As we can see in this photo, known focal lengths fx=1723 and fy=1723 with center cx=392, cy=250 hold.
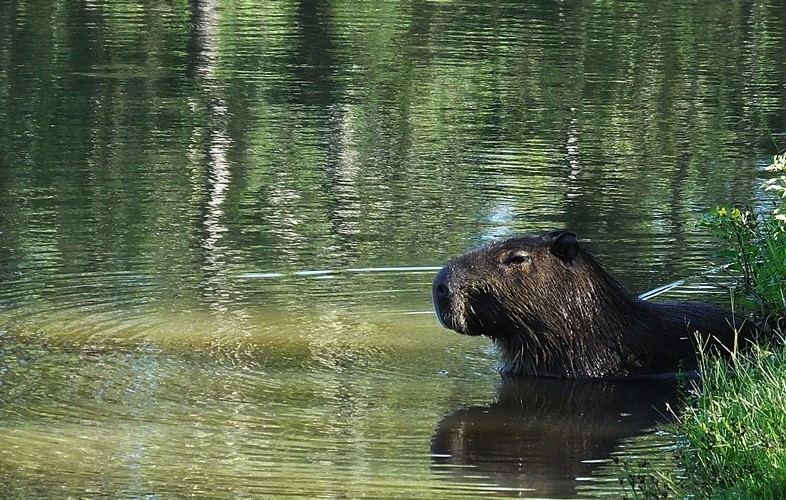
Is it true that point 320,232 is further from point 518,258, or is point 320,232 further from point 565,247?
point 565,247

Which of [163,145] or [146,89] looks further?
[146,89]

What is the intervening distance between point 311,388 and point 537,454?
59.6 inches

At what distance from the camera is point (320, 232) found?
14281 millimetres

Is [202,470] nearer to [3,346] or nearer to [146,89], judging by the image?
[3,346]

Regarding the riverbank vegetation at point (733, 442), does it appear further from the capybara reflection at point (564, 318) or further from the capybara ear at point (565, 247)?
the capybara ear at point (565, 247)

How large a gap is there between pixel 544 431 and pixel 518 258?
54.2 inches

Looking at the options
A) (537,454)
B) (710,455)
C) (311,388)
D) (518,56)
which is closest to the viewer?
(710,455)

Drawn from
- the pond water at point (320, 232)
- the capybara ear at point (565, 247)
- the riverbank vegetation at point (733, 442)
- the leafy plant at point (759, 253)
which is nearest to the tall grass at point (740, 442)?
the riverbank vegetation at point (733, 442)

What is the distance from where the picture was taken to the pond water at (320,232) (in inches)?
334

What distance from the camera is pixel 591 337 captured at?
10164 mm

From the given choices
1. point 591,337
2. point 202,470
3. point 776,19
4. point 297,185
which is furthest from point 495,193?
point 776,19

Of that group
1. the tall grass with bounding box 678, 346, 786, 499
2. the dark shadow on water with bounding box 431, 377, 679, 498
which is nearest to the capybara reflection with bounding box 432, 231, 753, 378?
the dark shadow on water with bounding box 431, 377, 679, 498

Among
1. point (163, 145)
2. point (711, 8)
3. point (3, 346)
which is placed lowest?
point (711, 8)

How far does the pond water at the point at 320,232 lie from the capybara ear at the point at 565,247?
75 centimetres
